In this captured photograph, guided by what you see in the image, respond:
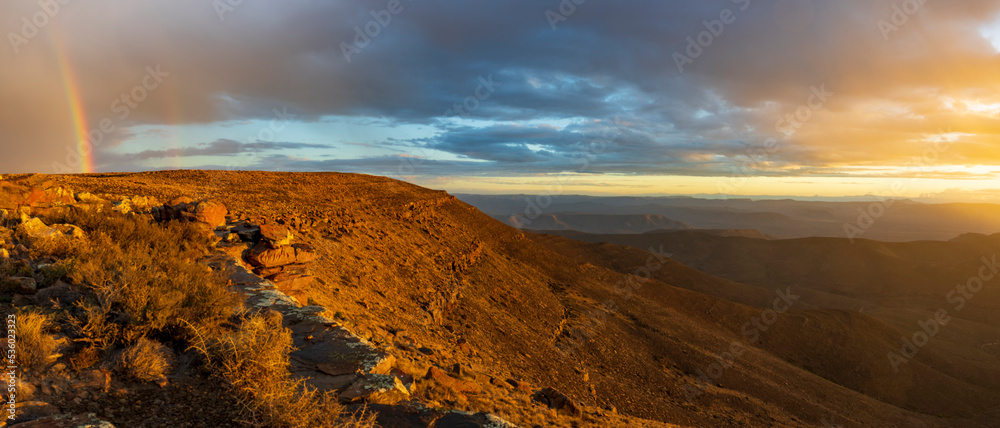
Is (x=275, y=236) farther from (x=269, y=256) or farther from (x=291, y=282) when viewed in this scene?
(x=291, y=282)

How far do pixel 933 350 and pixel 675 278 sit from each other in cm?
2222

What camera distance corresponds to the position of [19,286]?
508cm

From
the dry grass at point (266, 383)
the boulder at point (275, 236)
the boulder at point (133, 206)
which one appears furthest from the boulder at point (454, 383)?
the boulder at point (133, 206)

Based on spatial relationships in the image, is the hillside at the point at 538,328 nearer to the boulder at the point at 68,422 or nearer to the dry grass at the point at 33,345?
the boulder at the point at 68,422

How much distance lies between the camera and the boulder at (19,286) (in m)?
5.04

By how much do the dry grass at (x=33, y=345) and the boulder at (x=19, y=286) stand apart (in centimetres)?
163

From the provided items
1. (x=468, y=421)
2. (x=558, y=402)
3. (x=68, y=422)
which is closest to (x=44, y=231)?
(x=68, y=422)

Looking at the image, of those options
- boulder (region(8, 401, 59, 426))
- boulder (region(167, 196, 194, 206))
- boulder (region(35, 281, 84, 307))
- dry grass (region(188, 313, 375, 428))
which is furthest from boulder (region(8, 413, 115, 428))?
boulder (region(167, 196, 194, 206))

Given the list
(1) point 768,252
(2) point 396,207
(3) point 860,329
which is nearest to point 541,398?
(2) point 396,207

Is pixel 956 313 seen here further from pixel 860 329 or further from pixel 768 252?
pixel 768 252

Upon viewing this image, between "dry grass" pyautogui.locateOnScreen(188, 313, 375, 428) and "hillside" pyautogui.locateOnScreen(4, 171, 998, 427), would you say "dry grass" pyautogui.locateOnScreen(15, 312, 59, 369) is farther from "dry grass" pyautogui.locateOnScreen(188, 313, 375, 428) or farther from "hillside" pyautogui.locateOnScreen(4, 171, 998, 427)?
"hillside" pyautogui.locateOnScreen(4, 171, 998, 427)

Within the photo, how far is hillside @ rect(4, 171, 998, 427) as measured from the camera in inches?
387

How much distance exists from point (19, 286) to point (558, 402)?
8509 millimetres

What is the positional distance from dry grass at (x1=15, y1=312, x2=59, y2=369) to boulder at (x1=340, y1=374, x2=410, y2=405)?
9.12ft
